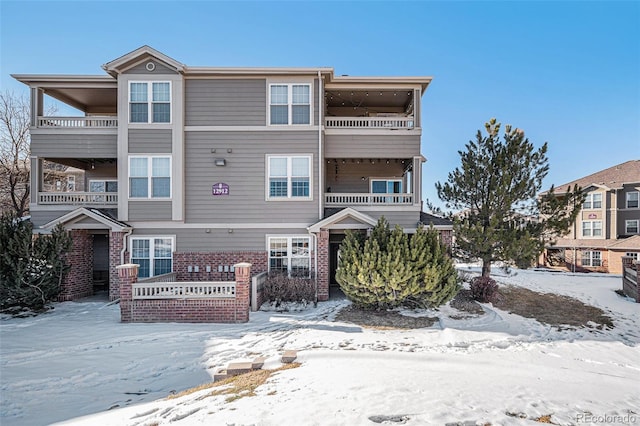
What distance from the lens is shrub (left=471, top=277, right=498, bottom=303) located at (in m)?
12.7

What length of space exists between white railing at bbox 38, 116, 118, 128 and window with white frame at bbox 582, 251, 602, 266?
3467 cm

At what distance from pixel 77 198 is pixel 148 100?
203 inches

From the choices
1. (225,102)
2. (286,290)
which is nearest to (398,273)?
(286,290)

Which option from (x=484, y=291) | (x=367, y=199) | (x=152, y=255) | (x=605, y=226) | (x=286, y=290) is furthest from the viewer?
(x=605, y=226)

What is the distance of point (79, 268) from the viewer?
13.0 meters

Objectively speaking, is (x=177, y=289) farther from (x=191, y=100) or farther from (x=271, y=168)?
(x=191, y=100)

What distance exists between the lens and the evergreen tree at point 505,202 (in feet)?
40.2

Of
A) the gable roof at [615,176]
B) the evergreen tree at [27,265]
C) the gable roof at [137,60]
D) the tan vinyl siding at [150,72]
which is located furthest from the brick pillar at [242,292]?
the gable roof at [615,176]

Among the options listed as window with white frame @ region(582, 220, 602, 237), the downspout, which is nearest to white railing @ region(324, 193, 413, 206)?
the downspout

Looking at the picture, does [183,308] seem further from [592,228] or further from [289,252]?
[592,228]

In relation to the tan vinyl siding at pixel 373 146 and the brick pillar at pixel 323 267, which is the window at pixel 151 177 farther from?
the tan vinyl siding at pixel 373 146

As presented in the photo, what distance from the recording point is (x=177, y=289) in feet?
33.0

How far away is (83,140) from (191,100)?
16.2 ft

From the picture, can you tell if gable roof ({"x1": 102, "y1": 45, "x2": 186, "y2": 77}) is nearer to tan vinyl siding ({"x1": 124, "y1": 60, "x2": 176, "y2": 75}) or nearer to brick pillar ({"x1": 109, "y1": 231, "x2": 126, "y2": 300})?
tan vinyl siding ({"x1": 124, "y1": 60, "x2": 176, "y2": 75})
